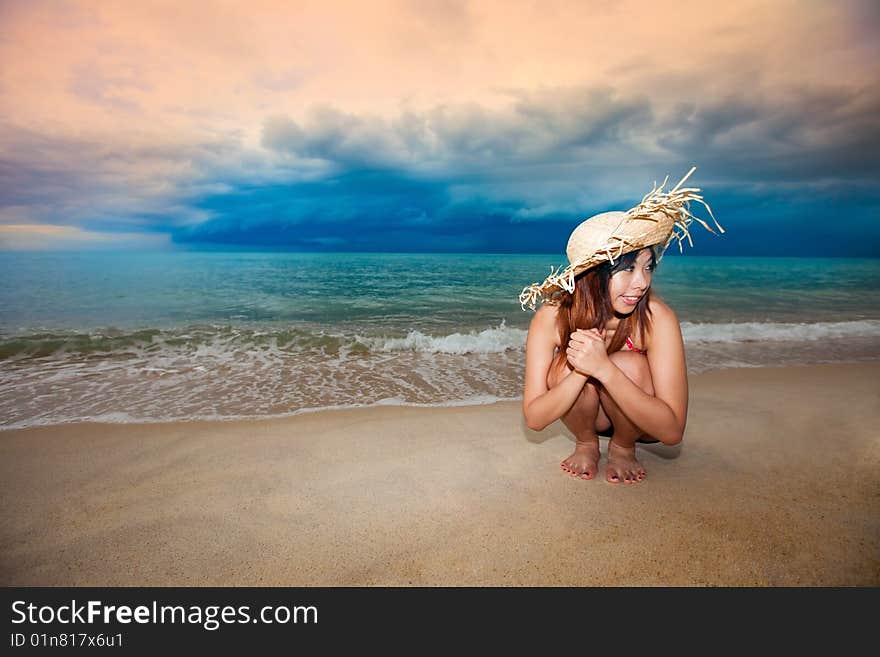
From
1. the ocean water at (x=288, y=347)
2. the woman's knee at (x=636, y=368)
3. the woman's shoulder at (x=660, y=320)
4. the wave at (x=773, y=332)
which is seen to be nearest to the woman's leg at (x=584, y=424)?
the woman's knee at (x=636, y=368)

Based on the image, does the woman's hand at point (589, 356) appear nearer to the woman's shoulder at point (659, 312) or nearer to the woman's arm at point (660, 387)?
the woman's arm at point (660, 387)

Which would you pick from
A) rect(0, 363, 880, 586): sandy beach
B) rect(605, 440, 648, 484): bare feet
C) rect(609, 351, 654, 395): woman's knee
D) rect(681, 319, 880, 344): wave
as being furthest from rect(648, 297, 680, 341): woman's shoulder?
rect(681, 319, 880, 344): wave

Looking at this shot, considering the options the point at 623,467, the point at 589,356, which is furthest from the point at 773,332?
the point at 589,356

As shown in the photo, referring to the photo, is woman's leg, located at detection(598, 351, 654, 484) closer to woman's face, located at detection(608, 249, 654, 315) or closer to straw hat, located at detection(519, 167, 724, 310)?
woman's face, located at detection(608, 249, 654, 315)

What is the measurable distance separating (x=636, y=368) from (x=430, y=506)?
149 cm

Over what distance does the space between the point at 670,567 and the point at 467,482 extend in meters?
1.27

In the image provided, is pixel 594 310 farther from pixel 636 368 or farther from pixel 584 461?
pixel 584 461

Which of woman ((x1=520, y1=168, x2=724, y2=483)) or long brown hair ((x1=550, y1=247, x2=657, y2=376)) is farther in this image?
long brown hair ((x1=550, y1=247, x2=657, y2=376))

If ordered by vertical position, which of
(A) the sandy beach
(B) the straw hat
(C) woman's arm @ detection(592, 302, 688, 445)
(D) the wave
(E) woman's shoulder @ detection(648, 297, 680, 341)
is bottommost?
(D) the wave

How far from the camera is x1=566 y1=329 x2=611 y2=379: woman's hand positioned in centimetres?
230

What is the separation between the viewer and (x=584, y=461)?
2986mm

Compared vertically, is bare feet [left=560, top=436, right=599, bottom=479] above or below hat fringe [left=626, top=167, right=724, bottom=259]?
below

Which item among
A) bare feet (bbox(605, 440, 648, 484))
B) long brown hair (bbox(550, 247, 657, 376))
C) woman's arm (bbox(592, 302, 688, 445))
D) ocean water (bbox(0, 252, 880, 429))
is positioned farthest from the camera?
ocean water (bbox(0, 252, 880, 429))
